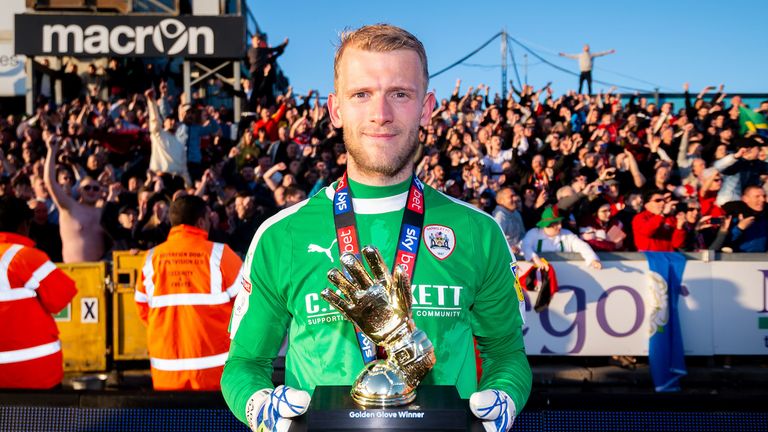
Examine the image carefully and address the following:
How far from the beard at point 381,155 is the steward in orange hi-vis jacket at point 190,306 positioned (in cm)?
363

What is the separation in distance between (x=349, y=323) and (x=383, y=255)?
223mm

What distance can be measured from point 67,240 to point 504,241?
24.2 feet

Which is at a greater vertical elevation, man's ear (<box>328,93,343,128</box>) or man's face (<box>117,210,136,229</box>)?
man's ear (<box>328,93,343,128</box>)

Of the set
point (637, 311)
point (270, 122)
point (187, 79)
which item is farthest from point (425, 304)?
point (187, 79)

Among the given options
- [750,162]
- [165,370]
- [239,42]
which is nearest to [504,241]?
[165,370]

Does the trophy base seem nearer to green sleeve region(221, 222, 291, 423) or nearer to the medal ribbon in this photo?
the medal ribbon

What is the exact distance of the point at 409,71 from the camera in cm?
214

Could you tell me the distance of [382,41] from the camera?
213 centimetres

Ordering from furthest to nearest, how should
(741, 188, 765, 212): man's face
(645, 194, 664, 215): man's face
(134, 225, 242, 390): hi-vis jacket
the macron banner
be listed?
the macron banner < (741, 188, 765, 212): man's face < (645, 194, 664, 215): man's face < (134, 225, 242, 390): hi-vis jacket

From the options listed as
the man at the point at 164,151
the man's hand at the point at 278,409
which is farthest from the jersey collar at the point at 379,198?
the man at the point at 164,151

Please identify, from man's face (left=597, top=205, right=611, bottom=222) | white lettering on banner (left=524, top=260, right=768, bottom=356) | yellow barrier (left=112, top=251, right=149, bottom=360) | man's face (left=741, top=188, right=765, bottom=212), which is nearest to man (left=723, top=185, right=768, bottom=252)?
man's face (left=741, top=188, right=765, bottom=212)

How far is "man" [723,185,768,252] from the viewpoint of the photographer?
9.11 meters

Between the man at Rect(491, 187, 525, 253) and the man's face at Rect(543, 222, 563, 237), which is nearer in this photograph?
the man's face at Rect(543, 222, 563, 237)

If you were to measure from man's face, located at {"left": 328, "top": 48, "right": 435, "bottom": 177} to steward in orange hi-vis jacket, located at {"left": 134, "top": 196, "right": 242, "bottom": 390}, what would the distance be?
3.68m
